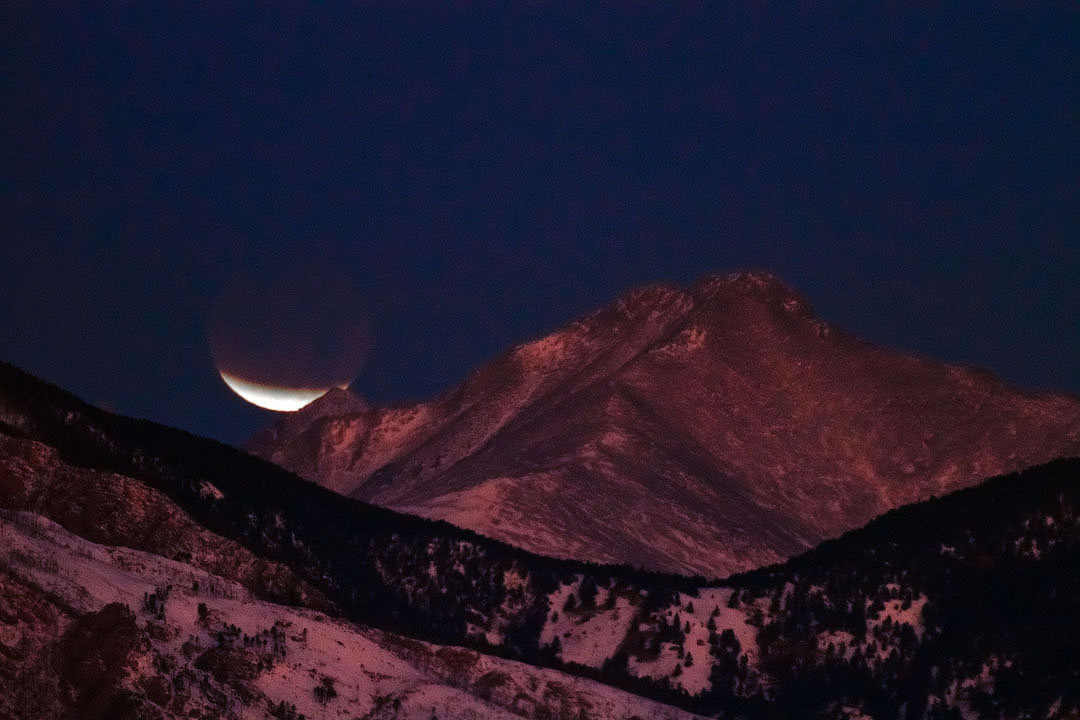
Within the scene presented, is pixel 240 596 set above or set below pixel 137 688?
above

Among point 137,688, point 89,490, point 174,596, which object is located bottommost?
point 137,688

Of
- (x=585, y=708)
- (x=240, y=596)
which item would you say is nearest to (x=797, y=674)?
(x=585, y=708)

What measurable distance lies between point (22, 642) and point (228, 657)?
49.3 ft

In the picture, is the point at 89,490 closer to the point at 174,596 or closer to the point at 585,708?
the point at 174,596

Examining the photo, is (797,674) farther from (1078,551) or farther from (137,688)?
(137,688)

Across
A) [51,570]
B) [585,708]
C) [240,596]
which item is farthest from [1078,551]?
[51,570]

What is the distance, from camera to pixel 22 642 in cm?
13350

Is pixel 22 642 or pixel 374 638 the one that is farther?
pixel 374 638

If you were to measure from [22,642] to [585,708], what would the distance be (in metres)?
40.1

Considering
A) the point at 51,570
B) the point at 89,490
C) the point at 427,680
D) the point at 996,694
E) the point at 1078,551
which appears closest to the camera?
the point at 51,570

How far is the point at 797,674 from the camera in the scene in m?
195

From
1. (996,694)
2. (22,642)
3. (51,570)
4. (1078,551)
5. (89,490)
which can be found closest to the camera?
(22,642)

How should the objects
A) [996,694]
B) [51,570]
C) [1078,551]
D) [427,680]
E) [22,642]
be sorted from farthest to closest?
[1078,551] < [996,694] < [427,680] < [51,570] < [22,642]

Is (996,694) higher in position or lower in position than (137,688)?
higher
